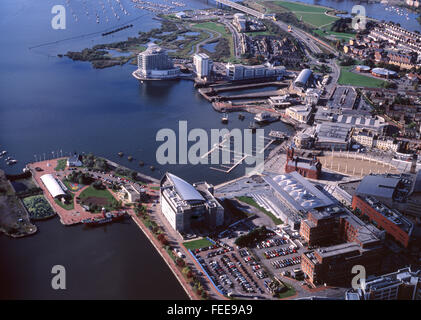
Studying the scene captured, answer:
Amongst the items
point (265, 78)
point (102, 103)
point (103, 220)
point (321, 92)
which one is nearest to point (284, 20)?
point (265, 78)

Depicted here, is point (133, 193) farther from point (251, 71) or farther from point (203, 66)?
point (251, 71)

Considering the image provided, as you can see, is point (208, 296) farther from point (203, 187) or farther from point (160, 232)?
point (203, 187)

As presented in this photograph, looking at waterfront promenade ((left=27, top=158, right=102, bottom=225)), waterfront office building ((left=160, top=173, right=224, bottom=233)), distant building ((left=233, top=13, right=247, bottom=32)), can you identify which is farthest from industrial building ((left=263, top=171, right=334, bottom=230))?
distant building ((left=233, top=13, right=247, bottom=32))

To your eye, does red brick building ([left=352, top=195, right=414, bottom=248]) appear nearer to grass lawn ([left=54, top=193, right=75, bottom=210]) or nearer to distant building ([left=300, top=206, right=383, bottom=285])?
distant building ([left=300, top=206, right=383, bottom=285])

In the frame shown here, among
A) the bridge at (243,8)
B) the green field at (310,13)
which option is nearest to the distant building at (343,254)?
the green field at (310,13)

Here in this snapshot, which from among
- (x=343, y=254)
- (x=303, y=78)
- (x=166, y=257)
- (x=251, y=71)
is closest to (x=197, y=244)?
(x=166, y=257)

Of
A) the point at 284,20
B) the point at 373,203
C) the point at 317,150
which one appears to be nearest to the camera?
the point at 373,203

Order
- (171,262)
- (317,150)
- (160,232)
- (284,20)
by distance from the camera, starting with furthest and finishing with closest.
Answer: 1. (284,20)
2. (317,150)
3. (160,232)
4. (171,262)
